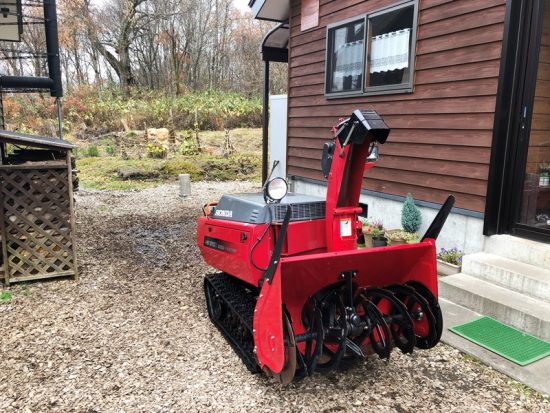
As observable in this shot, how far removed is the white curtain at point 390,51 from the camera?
512cm

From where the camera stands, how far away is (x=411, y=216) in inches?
197

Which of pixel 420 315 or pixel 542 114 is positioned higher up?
pixel 542 114

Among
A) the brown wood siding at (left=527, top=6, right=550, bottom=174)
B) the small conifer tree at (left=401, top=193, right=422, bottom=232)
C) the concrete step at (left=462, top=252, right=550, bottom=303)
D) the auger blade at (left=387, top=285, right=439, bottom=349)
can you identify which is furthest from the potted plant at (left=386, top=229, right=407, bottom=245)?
the auger blade at (left=387, top=285, right=439, bottom=349)

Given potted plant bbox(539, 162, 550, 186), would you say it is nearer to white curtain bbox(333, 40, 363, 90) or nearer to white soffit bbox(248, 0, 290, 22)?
white curtain bbox(333, 40, 363, 90)

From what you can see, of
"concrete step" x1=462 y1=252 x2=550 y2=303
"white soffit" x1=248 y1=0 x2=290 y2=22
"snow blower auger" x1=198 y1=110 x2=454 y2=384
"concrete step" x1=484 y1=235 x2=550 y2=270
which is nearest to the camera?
"snow blower auger" x1=198 y1=110 x2=454 y2=384

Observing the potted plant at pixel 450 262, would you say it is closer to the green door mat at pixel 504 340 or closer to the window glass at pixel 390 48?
the green door mat at pixel 504 340

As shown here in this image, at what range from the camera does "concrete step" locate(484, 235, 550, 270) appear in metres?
3.64

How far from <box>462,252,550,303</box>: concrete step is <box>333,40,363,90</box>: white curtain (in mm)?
3090

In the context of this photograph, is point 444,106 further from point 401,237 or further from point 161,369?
point 161,369

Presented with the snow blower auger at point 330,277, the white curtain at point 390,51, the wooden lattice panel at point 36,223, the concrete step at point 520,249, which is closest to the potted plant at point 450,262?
the concrete step at point 520,249

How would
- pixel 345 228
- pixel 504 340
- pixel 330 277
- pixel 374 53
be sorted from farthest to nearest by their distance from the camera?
pixel 374 53 → pixel 504 340 → pixel 345 228 → pixel 330 277

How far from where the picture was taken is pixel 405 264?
2568mm

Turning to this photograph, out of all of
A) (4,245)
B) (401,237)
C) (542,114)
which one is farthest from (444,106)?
(4,245)

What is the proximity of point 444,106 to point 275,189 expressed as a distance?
287 centimetres
